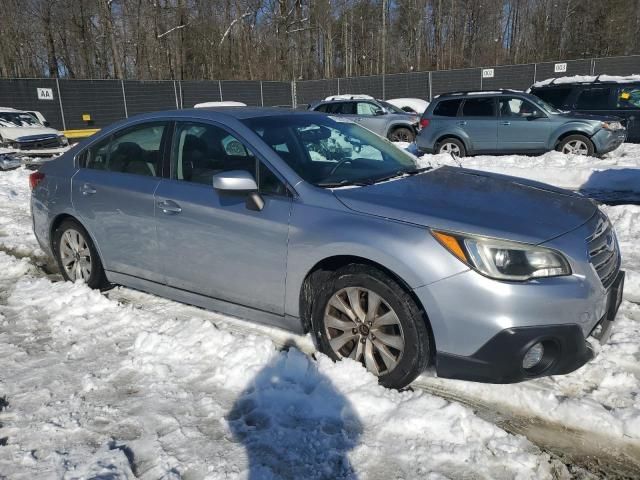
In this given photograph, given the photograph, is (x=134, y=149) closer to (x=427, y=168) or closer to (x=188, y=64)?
(x=427, y=168)

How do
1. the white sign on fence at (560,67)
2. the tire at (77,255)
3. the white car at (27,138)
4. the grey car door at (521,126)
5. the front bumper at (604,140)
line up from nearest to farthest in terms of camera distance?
1. the tire at (77,255)
2. the front bumper at (604,140)
3. the grey car door at (521,126)
4. the white car at (27,138)
5. the white sign on fence at (560,67)

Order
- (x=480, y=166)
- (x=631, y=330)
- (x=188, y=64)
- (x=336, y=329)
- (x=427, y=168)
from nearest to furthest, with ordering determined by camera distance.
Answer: (x=336, y=329), (x=631, y=330), (x=427, y=168), (x=480, y=166), (x=188, y=64)

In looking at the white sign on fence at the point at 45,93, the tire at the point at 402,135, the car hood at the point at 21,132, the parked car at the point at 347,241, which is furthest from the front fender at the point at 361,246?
the white sign on fence at the point at 45,93

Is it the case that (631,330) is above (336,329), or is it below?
below

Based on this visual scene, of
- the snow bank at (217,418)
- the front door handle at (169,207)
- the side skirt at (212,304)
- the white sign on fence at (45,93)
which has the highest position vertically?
the white sign on fence at (45,93)

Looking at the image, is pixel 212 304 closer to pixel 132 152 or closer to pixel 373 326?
pixel 373 326

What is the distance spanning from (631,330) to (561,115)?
31.9 feet

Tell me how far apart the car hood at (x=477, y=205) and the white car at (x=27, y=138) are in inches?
524

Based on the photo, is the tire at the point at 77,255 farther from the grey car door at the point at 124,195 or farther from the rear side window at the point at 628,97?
the rear side window at the point at 628,97

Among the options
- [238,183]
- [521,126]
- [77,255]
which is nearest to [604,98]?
[521,126]

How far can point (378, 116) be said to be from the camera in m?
16.4

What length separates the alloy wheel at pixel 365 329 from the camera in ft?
9.92

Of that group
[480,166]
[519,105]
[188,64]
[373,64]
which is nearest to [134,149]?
[480,166]

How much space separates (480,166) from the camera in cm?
1160
